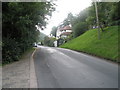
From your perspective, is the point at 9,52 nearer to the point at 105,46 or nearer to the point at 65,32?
the point at 105,46

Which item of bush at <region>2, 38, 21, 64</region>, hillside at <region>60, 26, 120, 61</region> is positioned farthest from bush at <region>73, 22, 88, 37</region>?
bush at <region>2, 38, 21, 64</region>

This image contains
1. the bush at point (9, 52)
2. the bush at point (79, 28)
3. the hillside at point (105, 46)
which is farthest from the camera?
the bush at point (79, 28)

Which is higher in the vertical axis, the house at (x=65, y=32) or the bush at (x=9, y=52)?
the house at (x=65, y=32)

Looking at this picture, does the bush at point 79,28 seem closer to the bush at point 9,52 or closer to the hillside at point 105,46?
the hillside at point 105,46

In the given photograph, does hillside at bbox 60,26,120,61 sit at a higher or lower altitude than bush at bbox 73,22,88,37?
lower

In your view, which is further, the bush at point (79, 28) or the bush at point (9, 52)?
the bush at point (79, 28)

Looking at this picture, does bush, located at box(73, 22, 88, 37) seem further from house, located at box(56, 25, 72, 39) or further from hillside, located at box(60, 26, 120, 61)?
house, located at box(56, 25, 72, 39)

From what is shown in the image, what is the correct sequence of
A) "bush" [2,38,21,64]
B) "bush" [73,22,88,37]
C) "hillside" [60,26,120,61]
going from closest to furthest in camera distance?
"bush" [2,38,21,64] → "hillside" [60,26,120,61] → "bush" [73,22,88,37]

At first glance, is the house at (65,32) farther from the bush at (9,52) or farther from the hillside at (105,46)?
the bush at (9,52)

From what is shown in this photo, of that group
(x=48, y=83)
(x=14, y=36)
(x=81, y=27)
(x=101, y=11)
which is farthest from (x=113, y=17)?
(x=48, y=83)

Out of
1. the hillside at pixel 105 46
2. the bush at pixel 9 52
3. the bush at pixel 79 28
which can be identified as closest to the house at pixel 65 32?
the bush at pixel 79 28

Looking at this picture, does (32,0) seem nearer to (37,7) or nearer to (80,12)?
A: (37,7)

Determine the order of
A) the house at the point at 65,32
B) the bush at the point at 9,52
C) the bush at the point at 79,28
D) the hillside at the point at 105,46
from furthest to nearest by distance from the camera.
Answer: the house at the point at 65,32
the bush at the point at 79,28
the hillside at the point at 105,46
the bush at the point at 9,52

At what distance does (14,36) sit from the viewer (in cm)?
1238
